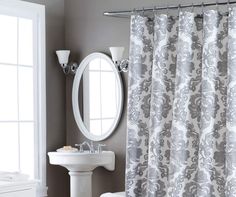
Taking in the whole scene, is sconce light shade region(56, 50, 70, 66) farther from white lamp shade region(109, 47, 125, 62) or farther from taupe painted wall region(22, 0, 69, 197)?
white lamp shade region(109, 47, 125, 62)

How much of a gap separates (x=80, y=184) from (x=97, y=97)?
0.82 metres

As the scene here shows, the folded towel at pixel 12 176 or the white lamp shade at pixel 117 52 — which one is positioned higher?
the white lamp shade at pixel 117 52

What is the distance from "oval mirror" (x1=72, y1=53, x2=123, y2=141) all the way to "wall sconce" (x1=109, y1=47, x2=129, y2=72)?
3.4 inches

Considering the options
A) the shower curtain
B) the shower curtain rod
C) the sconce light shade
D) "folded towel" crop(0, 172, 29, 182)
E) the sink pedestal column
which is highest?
the shower curtain rod

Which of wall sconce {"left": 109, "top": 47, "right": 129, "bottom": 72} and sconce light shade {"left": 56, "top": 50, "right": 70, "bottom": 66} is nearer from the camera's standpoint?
wall sconce {"left": 109, "top": 47, "right": 129, "bottom": 72}

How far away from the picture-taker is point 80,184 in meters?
5.52

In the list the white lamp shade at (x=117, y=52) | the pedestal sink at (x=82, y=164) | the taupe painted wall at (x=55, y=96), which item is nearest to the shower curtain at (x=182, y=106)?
the white lamp shade at (x=117, y=52)

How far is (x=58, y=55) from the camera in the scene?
19.0 ft

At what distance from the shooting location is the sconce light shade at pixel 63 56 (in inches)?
227

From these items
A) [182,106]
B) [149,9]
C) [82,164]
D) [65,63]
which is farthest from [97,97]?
[182,106]

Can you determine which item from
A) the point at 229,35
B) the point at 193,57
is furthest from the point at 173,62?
the point at 229,35

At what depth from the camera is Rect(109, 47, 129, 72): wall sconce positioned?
5.41m

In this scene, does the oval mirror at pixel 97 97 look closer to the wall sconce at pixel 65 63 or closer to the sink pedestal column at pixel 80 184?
the wall sconce at pixel 65 63

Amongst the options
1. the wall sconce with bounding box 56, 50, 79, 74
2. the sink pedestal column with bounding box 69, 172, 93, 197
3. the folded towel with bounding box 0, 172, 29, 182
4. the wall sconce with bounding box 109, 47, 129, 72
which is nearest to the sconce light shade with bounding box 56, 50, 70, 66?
the wall sconce with bounding box 56, 50, 79, 74
